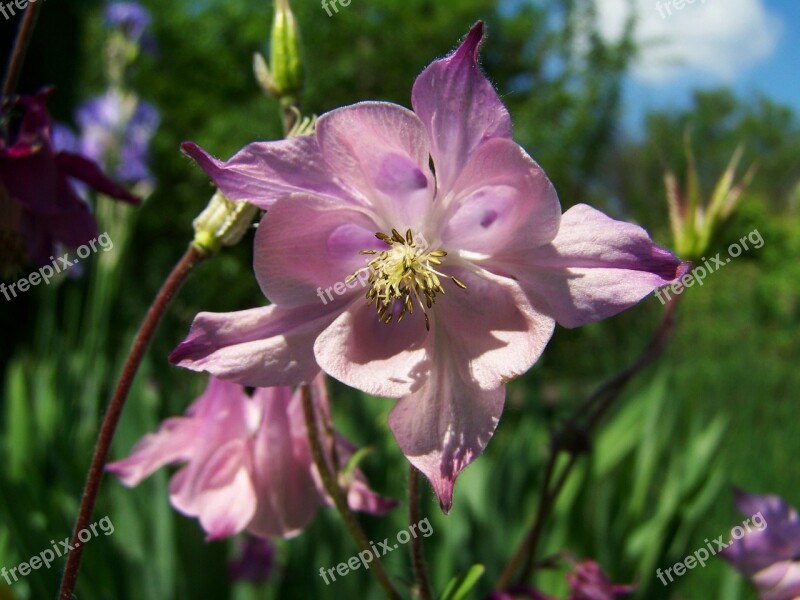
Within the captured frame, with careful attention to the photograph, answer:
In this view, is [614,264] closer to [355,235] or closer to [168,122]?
[355,235]

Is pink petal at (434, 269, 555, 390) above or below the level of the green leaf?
above

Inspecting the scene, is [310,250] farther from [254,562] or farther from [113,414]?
[254,562]

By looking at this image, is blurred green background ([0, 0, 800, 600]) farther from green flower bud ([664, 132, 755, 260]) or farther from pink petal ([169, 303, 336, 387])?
pink petal ([169, 303, 336, 387])

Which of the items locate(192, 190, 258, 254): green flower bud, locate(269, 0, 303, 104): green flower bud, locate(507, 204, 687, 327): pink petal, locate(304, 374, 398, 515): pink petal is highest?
locate(269, 0, 303, 104): green flower bud

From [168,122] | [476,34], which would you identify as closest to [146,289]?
[168,122]

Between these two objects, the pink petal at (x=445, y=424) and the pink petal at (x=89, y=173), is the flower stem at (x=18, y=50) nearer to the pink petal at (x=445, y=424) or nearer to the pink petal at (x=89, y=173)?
the pink petal at (x=89, y=173)

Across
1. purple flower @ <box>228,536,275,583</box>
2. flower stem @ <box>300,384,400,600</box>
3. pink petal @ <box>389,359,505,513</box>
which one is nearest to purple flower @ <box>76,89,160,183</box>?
purple flower @ <box>228,536,275,583</box>

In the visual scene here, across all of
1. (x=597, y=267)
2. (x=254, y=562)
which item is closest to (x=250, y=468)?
(x=597, y=267)
